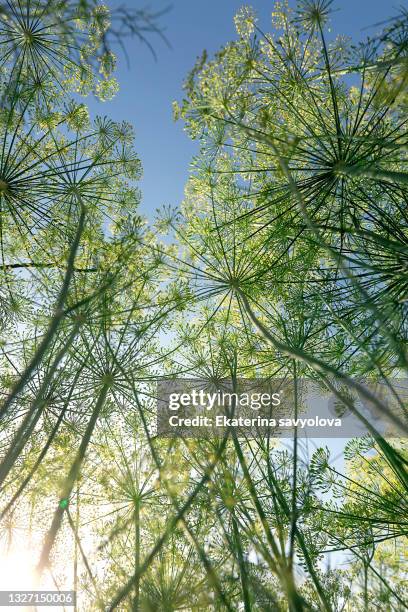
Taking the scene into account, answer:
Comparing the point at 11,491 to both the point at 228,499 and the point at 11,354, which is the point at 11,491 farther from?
the point at 228,499

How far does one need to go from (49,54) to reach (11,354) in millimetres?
4253

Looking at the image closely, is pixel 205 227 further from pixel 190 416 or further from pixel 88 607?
pixel 88 607

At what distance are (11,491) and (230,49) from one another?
7144 millimetres

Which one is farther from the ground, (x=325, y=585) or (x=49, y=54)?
(x=49, y=54)

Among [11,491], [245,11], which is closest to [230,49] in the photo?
[245,11]

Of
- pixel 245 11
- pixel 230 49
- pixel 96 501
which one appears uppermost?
pixel 245 11

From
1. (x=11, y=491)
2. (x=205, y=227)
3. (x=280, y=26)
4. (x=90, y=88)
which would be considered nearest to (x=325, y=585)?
(x=11, y=491)

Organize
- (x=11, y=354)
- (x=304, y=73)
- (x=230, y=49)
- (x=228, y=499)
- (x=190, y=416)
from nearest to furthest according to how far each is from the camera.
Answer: (x=228, y=499), (x=230, y=49), (x=304, y=73), (x=11, y=354), (x=190, y=416)

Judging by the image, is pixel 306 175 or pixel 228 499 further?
pixel 306 175

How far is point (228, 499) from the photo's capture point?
2.96m

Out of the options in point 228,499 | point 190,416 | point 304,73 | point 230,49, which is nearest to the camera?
point 228,499

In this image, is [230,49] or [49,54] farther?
[49,54]

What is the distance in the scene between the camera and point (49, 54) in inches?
224

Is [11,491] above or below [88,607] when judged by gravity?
above
